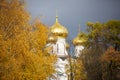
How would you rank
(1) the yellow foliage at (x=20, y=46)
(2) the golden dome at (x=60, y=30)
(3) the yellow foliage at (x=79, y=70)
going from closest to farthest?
(1) the yellow foliage at (x=20, y=46)
(3) the yellow foliage at (x=79, y=70)
(2) the golden dome at (x=60, y=30)

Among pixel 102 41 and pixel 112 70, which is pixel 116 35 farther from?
pixel 112 70

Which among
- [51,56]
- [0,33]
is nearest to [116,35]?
[51,56]

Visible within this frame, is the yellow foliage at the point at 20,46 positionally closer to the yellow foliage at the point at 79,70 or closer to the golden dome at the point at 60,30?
the yellow foliage at the point at 79,70

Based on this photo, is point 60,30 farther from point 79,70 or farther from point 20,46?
point 20,46

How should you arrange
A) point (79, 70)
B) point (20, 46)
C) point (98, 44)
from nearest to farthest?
point (20, 46) → point (98, 44) → point (79, 70)

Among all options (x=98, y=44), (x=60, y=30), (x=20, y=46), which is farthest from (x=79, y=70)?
(x=20, y=46)

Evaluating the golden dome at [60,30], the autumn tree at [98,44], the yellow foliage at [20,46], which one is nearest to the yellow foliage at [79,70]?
the autumn tree at [98,44]

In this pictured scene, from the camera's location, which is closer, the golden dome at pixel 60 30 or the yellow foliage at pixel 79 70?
the yellow foliage at pixel 79 70

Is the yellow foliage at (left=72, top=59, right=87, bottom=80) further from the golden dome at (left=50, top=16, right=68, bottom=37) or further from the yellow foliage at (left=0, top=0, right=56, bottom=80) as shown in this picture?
the golden dome at (left=50, top=16, right=68, bottom=37)

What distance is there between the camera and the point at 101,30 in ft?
98.3

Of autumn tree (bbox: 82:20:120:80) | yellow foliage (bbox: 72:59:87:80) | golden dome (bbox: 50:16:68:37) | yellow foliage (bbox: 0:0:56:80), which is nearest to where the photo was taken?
yellow foliage (bbox: 0:0:56:80)

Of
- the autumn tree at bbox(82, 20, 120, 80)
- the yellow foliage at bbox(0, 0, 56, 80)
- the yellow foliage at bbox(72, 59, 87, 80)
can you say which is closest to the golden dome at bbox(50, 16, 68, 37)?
the yellow foliage at bbox(72, 59, 87, 80)

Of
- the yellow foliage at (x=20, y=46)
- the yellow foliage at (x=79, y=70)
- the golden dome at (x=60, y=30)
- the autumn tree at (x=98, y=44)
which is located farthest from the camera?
the golden dome at (x=60, y=30)

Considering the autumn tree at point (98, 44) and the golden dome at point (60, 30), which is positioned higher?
the golden dome at point (60, 30)
